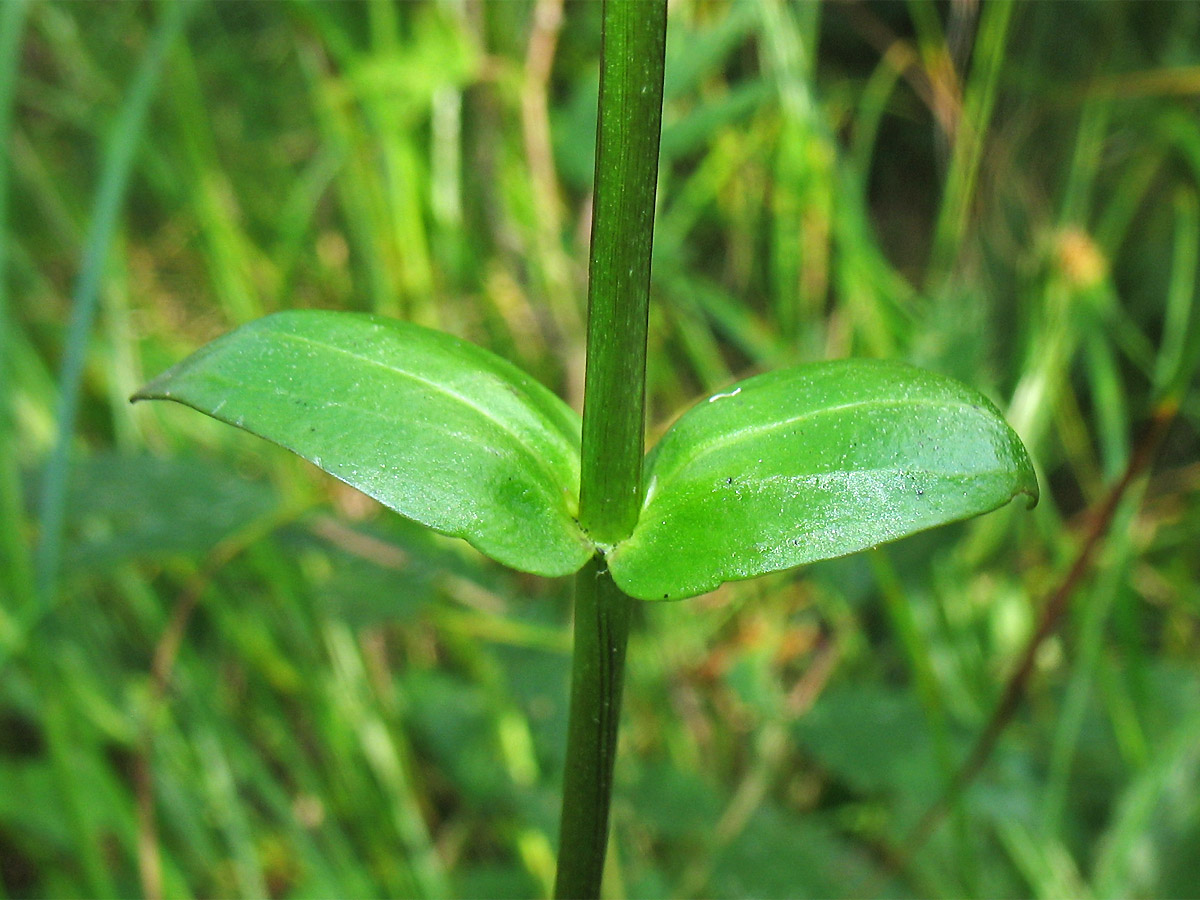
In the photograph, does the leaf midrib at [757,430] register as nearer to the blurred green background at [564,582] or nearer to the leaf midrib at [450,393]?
the leaf midrib at [450,393]

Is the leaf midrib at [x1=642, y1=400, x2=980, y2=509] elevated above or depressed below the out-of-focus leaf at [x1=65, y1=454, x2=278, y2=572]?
above

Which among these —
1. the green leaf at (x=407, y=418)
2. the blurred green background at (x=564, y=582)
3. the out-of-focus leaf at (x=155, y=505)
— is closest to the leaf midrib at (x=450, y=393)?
the green leaf at (x=407, y=418)

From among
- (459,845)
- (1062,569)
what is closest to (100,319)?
(459,845)

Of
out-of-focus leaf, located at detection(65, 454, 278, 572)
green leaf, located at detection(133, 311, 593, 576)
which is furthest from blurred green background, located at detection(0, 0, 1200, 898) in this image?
green leaf, located at detection(133, 311, 593, 576)

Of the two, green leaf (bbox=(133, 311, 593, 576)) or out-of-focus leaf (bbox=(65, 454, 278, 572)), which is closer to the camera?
green leaf (bbox=(133, 311, 593, 576))

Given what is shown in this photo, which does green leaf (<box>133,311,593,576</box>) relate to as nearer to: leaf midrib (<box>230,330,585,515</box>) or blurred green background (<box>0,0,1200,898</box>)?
leaf midrib (<box>230,330,585,515</box>)
